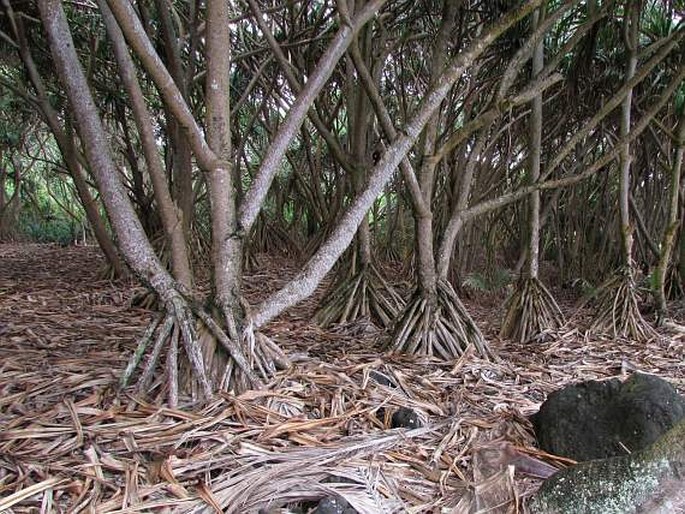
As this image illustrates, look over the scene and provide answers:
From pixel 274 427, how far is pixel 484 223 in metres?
5.28

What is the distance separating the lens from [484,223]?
6.55 metres

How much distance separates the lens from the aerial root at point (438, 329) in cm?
270

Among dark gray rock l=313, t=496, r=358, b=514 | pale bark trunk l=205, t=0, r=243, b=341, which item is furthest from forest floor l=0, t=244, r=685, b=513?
pale bark trunk l=205, t=0, r=243, b=341

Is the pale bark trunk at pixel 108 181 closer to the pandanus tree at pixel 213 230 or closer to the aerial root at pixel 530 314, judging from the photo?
the pandanus tree at pixel 213 230

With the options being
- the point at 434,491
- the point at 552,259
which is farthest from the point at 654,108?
the point at 552,259

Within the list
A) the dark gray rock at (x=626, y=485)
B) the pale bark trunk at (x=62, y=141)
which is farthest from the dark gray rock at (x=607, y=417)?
the pale bark trunk at (x=62, y=141)

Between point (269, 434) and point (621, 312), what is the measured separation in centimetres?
278

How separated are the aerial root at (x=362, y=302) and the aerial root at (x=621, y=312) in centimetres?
129

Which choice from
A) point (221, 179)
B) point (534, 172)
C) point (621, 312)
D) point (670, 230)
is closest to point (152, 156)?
point (221, 179)

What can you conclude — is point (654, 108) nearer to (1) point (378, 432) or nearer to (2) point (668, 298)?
(2) point (668, 298)

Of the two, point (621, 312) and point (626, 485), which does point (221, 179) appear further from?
point (621, 312)

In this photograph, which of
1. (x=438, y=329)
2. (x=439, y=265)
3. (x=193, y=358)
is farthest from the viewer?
(x=439, y=265)

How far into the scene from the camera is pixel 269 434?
5.34 feet

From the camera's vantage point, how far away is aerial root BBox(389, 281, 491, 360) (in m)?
2.70
